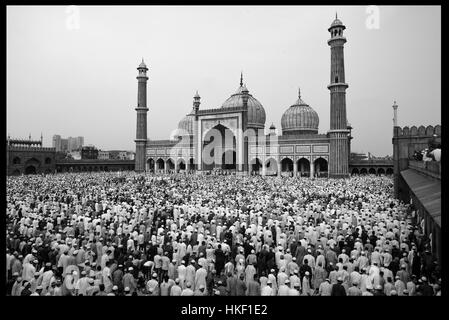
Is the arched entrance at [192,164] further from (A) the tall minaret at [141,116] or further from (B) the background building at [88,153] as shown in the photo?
(B) the background building at [88,153]

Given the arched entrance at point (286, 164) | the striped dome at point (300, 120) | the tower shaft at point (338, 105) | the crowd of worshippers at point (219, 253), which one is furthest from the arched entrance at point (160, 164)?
the crowd of worshippers at point (219, 253)

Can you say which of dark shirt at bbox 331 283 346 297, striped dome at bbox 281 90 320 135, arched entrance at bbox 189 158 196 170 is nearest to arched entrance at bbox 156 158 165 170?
arched entrance at bbox 189 158 196 170

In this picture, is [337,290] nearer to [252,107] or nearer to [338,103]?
[338,103]

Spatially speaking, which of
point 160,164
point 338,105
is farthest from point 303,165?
point 160,164

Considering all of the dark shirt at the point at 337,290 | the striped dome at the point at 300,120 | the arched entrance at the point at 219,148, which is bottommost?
the dark shirt at the point at 337,290

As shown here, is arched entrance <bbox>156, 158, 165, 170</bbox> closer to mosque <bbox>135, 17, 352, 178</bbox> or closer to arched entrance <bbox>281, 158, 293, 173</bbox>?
mosque <bbox>135, 17, 352, 178</bbox>

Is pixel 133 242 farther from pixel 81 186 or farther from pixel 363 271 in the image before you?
pixel 81 186
